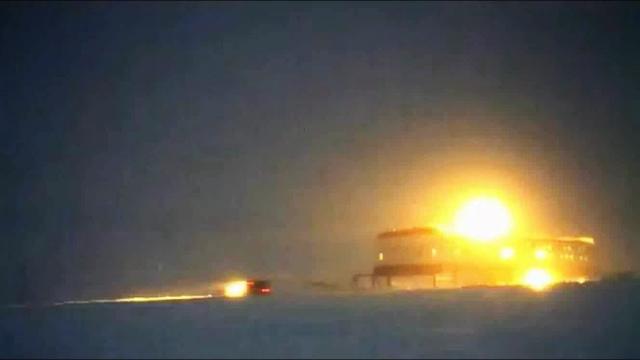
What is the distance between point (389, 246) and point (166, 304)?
5.35 meters

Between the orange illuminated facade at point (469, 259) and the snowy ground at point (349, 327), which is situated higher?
the orange illuminated facade at point (469, 259)

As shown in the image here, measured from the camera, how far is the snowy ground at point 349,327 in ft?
20.8

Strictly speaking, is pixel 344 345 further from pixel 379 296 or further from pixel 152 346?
pixel 379 296

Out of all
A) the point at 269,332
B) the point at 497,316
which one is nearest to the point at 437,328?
the point at 497,316

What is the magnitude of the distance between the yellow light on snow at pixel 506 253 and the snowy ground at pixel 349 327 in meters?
3.91

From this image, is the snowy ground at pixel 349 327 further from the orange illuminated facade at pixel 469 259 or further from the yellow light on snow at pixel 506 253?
the yellow light on snow at pixel 506 253

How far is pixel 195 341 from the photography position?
22.0 ft

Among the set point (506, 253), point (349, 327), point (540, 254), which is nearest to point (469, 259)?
point (506, 253)

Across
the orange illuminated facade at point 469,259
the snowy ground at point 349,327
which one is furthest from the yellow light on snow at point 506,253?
the snowy ground at point 349,327

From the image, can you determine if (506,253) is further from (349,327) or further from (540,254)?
(349,327)

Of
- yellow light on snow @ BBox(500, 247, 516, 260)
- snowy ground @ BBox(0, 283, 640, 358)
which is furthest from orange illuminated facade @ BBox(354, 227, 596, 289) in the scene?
snowy ground @ BBox(0, 283, 640, 358)

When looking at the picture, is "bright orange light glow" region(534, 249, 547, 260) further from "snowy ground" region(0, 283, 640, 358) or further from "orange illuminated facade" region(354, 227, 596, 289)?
"snowy ground" region(0, 283, 640, 358)

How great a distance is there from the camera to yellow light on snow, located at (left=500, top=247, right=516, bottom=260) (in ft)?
42.1

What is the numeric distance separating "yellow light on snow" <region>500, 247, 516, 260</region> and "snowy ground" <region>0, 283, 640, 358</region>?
3.91 m
